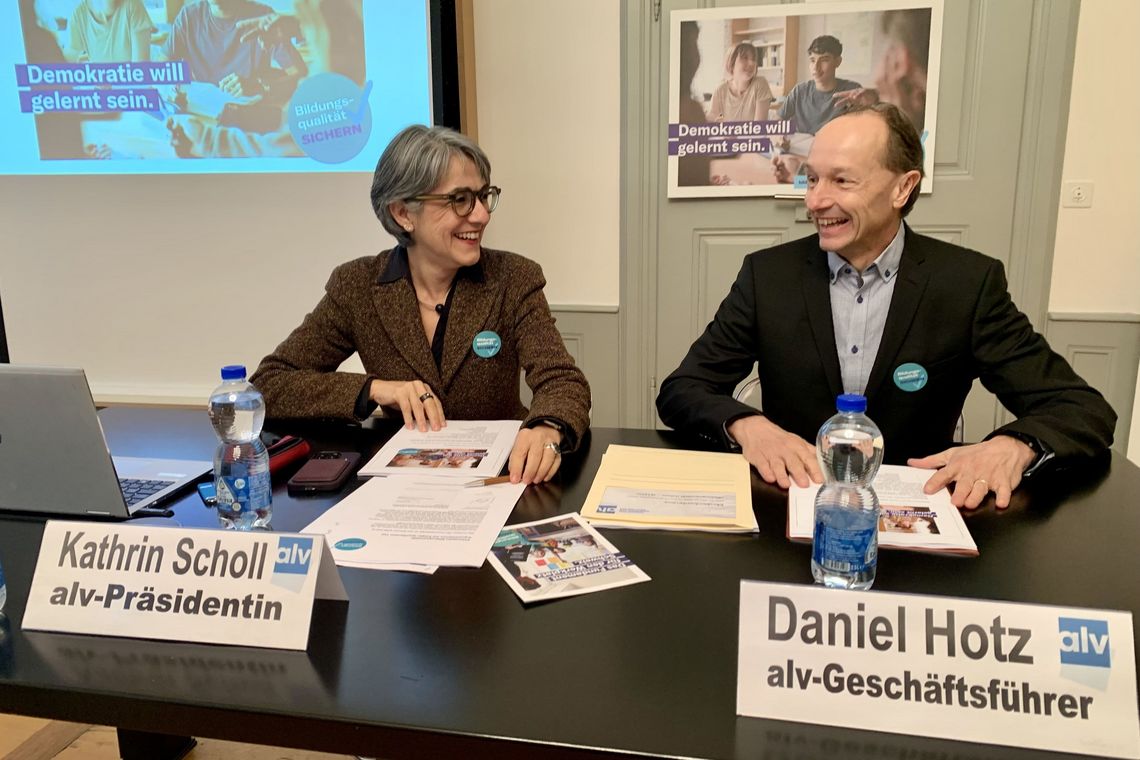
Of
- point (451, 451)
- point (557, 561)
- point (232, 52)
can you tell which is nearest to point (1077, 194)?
point (451, 451)

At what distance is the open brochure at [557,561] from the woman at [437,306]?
24.6 inches

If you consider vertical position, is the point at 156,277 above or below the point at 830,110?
below

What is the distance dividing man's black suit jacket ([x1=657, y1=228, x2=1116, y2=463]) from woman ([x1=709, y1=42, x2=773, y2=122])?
1.21m

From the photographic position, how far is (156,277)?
3.38 meters

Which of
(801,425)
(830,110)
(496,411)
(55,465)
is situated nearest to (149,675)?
(55,465)

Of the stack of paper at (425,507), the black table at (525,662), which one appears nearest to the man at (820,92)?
the stack of paper at (425,507)

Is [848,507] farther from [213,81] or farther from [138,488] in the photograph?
[213,81]

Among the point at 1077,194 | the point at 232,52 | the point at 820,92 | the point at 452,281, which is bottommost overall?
the point at 452,281

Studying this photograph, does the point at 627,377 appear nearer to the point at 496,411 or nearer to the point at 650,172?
the point at 650,172

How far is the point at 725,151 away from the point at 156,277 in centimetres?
239

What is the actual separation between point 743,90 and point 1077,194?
3.72 ft

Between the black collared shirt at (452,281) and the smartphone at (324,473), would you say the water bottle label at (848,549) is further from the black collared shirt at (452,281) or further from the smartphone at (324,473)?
the black collared shirt at (452,281)

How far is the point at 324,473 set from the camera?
47.6 inches

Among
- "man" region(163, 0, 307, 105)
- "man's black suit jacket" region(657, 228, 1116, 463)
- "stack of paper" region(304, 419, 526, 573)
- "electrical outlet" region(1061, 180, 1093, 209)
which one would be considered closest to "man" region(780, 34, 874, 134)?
"electrical outlet" region(1061, 180, 1093, 209)
